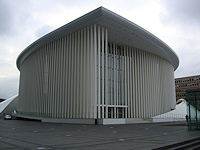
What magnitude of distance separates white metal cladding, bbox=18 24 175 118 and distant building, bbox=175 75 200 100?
55.1 m

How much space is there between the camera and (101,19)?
77.4 feet

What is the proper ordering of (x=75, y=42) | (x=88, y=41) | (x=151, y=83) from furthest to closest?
(x=151, y=83), (x=75, y=42), (x=88, y=41)

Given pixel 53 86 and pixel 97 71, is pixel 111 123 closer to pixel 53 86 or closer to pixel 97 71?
pixel 97 71

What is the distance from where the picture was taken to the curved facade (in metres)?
24.9

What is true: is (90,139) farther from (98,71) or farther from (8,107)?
(8,107)

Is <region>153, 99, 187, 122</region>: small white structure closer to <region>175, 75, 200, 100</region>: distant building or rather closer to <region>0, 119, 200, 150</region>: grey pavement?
<region>0, 119, 200, 150</region>: grey pavement

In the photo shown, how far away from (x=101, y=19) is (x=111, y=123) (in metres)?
11.9

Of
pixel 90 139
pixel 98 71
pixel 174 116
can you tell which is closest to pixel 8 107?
pixel 98 71

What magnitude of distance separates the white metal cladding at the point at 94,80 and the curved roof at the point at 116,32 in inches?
34.4

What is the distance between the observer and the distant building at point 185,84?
88625 mm

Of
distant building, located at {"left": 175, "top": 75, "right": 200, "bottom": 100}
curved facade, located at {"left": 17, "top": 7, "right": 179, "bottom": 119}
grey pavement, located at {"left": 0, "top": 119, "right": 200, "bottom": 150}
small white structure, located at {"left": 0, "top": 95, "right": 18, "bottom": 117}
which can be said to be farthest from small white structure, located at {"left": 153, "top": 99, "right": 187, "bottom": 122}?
distant building, located at {"left": 175, "top": 75, "right": 200, "bottom": 100}

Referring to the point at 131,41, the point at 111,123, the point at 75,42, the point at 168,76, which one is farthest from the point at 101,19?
the point at 168,76

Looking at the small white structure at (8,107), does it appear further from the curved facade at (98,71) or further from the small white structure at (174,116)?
the small white structure at (174,116)

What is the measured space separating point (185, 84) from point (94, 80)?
7843 centimetres
